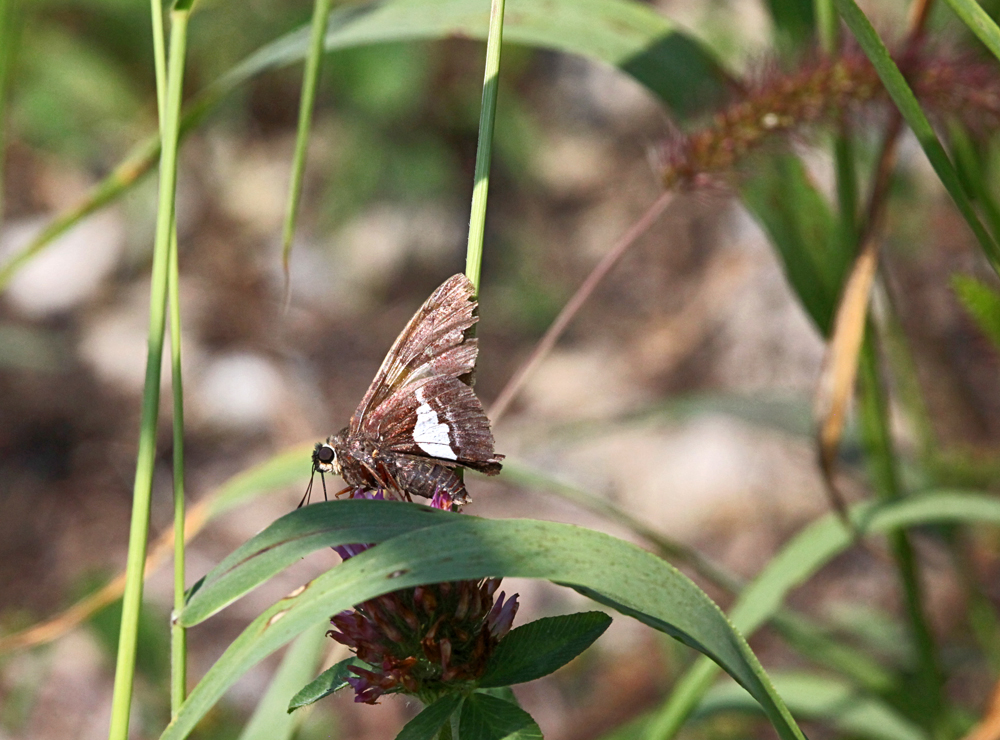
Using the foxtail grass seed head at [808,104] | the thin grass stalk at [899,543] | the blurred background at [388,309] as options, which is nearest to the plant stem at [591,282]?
the foxtail grass seed head at [808,104]

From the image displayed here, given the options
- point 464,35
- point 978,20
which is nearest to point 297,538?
point 978,20

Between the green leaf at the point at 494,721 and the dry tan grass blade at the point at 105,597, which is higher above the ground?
the dry tan grass blade at the point at 105,597

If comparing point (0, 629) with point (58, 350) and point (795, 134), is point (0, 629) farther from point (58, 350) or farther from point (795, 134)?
point (795, 134)

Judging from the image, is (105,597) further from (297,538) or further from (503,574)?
(503,574)

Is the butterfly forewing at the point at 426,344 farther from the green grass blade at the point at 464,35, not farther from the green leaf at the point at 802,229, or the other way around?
the green leaf at the point at 802,229

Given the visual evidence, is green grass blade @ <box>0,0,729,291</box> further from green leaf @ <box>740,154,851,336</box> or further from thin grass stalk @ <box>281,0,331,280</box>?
thin grass stalk @ <box>281,0,331,280</box>

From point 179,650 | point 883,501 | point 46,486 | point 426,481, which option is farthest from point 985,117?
point 46,486
